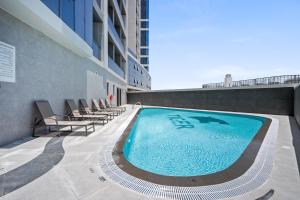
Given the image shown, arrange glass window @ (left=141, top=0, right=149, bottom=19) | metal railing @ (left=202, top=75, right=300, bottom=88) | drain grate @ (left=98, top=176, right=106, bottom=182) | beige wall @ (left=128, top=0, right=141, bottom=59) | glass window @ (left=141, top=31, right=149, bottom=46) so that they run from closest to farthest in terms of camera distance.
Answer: drain grate @ (left=98, top=176, right=106, bottom=182)
metal railing @ (left=202, top=75, right=300, bottom=88)
beige wall @ (left=128, top=0, right=141, bottom=59)
glass window @ (left=141, top=0, right=149, bottom=19)
glass window @ (left=141, top=31, right=149, bottom=46)

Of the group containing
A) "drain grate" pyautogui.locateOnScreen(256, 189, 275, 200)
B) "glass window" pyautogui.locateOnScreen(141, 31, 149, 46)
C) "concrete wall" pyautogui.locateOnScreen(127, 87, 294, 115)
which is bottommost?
"drain grate" pyautogui.locateOnScreen(256, 189, 275, 200)

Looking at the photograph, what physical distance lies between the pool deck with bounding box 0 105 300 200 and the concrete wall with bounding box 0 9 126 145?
0.77 meters

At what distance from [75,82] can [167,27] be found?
12.9m

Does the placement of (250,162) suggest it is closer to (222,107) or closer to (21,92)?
(21,92)

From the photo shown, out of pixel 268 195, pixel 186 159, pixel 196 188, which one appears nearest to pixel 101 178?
pixel 196 188

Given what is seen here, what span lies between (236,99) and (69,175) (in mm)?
14466

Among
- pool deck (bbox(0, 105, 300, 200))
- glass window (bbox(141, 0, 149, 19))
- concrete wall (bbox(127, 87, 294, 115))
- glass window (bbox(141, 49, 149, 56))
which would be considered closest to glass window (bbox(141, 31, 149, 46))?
glass window (bbox(141, 49, 149, 56))

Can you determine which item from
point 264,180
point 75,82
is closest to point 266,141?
point 264,180

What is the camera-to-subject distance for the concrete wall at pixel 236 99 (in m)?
11.6

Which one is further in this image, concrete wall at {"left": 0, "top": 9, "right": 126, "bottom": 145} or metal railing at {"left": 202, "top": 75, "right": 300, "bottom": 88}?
metal railing at {"left": 202, "top": 75, "right": 300, "bottom": 88}

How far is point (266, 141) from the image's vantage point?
4629mm

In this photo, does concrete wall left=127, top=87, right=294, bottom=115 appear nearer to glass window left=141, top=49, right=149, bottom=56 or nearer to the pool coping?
the pool coping

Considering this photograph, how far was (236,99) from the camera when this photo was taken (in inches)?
548

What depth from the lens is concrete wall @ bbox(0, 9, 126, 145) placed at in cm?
412
